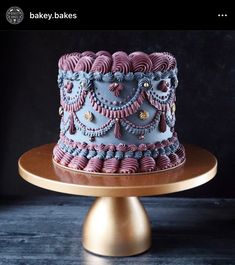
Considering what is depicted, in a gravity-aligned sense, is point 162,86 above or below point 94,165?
above

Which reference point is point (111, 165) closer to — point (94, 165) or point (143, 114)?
point (94, 165)

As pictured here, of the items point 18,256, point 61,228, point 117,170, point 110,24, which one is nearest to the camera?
point 117,170

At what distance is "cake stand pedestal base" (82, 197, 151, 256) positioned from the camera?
1.76m

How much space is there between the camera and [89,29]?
89.7 inches

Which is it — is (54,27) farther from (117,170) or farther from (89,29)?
(117,170)

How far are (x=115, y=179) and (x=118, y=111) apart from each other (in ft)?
0.77

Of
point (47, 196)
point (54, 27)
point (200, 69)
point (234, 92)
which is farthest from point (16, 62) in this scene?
point (234, 92)

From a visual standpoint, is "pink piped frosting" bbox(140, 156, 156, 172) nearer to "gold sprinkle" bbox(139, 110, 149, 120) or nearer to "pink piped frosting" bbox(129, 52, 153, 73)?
"gold sprinkle" bbox(139, 110, 149, 120)

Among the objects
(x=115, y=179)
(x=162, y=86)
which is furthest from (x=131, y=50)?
(x=115, y=179)

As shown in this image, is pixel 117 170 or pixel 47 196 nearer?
pixel 117 170

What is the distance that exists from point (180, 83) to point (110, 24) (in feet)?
1.54

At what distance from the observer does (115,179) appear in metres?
1.51

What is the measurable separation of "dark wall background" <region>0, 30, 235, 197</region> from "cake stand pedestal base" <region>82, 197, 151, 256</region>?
73 cm

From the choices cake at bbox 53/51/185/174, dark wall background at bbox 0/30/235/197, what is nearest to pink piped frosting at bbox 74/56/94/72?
cake at bbox 53/51/185/174
